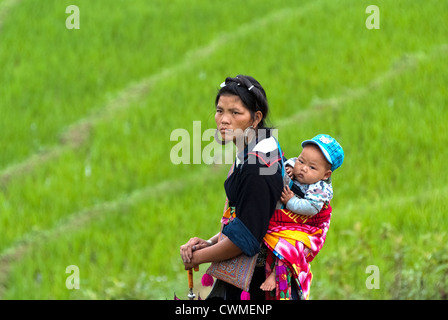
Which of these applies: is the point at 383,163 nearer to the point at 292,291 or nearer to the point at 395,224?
the point at 395,224

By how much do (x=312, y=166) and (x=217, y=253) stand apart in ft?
1.29

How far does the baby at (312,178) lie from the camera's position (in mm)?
2047

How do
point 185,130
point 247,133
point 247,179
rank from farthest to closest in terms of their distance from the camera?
point 185,130
point 247,133
point 247,179

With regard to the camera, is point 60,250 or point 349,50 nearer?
point 60,250

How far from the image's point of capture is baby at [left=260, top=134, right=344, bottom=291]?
6.72ft

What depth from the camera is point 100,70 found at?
9.19m

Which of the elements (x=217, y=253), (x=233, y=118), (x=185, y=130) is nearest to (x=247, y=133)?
(x=233, y=118)

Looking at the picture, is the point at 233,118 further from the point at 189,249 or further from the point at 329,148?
the point at 189,249

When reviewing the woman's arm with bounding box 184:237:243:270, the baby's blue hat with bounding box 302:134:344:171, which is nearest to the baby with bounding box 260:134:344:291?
the baby's blue hat with bounding box 302:134:344:171

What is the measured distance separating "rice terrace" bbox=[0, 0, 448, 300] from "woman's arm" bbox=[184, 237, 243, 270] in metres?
2.42

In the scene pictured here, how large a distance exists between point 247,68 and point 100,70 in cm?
217

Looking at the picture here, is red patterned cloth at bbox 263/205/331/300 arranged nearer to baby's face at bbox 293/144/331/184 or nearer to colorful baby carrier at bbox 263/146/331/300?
colorful baby carrier at bbox 263/146/331/300

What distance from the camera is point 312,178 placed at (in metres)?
2.07
